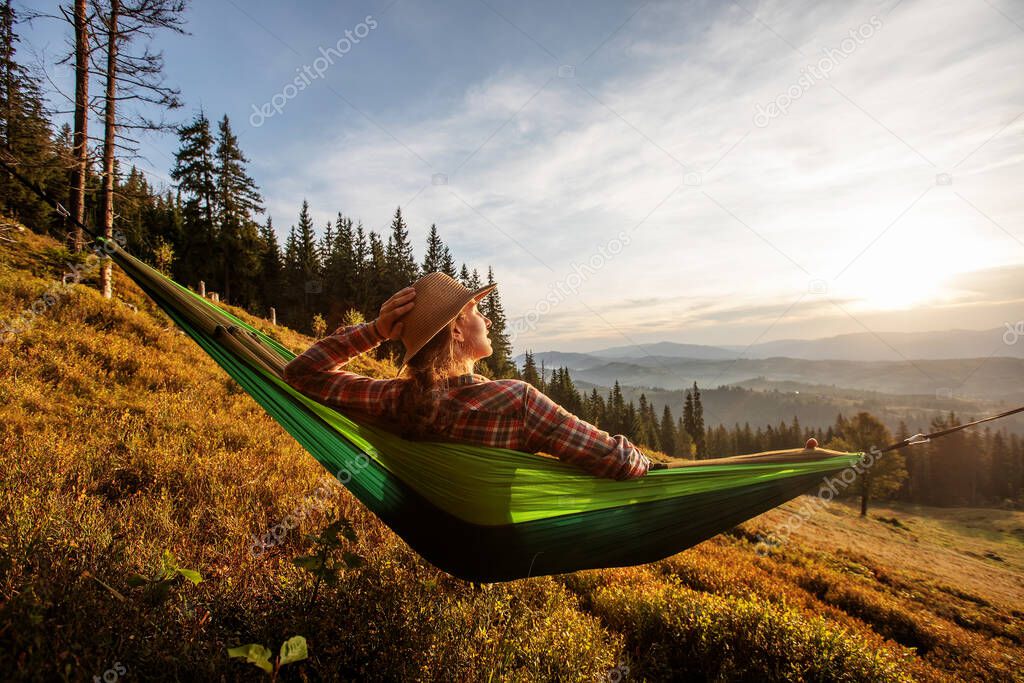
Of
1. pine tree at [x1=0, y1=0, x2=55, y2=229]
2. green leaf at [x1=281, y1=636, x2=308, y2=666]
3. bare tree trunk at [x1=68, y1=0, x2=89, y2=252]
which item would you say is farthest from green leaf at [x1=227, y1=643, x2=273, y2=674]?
bare tree trunk at [x1=68, y1=0, x2=89, y2=252]

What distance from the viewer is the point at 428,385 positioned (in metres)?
1.71

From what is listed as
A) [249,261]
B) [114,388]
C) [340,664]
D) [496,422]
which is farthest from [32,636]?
[249,261]

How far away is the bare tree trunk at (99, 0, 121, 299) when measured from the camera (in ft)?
27.7

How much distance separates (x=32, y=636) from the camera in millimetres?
1635

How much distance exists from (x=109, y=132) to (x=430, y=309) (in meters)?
11.4

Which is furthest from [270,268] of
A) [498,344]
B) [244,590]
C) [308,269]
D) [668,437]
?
[668,437]

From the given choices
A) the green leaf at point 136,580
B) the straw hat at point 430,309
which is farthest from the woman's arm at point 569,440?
the green leaf at point 136,580

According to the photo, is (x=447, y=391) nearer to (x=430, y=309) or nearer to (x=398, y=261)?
(x=430, y=309)

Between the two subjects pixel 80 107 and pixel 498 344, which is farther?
pixel 498 344

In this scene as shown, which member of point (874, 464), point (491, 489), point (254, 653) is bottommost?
point (874, 464)

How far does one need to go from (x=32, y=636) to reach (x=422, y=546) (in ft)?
4.81

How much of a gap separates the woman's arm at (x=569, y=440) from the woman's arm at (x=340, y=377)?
591 millimetres

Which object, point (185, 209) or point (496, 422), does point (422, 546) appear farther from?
point (185, 209)

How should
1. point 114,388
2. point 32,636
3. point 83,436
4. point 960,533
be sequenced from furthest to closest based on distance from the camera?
point 960,533 < point 114,388 < point 83,436 < point 32,636
